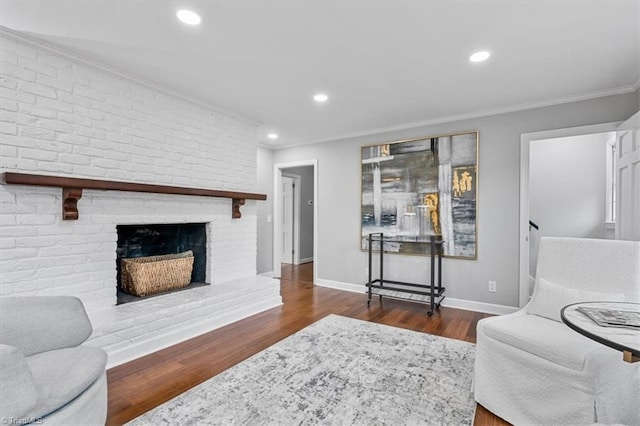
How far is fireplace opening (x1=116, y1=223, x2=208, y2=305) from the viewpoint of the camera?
3.10 meters

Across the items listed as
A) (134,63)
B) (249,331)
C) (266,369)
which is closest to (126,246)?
(249,331)

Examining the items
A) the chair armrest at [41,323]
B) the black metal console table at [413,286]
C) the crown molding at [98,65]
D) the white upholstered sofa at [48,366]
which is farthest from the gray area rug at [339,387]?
the crown molding at [98,65]

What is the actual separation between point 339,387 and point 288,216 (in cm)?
532

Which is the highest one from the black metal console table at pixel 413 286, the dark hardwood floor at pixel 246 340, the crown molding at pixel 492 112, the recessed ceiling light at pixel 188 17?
the recessed ceiling light at pixel 188 17

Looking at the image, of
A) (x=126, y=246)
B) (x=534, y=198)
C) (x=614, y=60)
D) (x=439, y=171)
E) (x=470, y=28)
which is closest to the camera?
(x=470, y=28)

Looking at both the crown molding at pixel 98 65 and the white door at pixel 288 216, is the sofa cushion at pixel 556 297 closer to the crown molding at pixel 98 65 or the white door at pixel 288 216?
the crown molding at pixel 98 65

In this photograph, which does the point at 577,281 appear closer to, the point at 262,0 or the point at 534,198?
the point at 262,0

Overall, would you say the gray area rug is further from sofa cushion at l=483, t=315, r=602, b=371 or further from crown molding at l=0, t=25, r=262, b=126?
crown molding at l=0, t=25, r=262, b=126

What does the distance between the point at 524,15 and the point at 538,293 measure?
1809 millimetres

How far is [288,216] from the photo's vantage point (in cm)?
716

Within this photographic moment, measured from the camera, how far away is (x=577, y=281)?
1964 mm

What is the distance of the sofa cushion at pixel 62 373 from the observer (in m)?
1.20

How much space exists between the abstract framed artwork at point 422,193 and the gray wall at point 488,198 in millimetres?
108

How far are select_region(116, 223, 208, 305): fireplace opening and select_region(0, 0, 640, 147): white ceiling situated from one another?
157 cm
